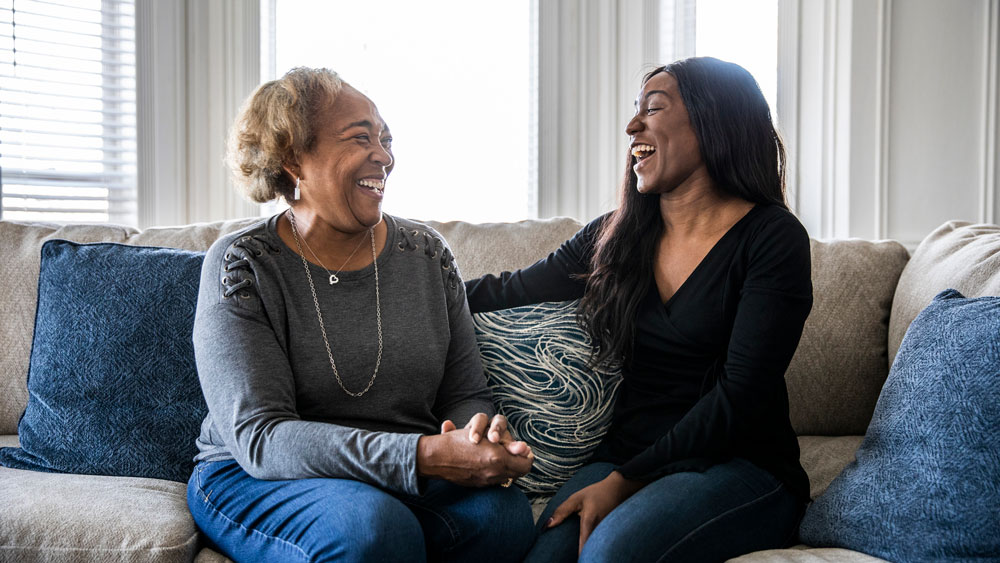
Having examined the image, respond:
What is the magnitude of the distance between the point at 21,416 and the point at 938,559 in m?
1.91

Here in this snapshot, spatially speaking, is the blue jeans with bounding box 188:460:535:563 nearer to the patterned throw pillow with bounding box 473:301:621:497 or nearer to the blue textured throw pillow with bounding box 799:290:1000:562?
the patterned throw pillow with bounding box 473:301:621:497

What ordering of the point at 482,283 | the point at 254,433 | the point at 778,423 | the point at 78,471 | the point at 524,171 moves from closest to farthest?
1. the point at 254,433
2. the point at 778,423
3. the point at 78,471
4. the point at 482,283
5. the point at 524,171

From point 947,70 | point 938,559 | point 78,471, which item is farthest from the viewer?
point 947,70

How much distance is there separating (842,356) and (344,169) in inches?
47.8

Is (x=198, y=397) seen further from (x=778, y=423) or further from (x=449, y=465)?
(x=778, y=423)

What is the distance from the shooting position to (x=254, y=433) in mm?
1255

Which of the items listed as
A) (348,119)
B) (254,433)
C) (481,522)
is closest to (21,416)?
(254,433)

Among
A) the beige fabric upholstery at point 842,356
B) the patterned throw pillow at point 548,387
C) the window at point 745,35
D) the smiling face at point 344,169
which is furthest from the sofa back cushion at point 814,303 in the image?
the window at point 745,35

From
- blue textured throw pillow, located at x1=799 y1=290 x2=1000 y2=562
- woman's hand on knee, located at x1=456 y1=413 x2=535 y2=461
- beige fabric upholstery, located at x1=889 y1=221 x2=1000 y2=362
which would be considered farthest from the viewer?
beige fabric upholstery, located at x1=889 y1=221 x2=1000 y2=362

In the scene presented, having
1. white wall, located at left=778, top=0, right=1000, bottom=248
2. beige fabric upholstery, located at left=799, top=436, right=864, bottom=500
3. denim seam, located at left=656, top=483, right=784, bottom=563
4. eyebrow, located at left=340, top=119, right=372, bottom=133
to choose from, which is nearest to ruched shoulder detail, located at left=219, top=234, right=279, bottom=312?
eyebrow, located at left=340, top=119, right=372, bottom=133

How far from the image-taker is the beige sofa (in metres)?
1.32

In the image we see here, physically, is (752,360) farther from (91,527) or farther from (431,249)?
(91,527)

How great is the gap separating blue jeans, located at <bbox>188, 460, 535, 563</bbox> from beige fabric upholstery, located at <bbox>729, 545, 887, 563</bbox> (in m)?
0.38

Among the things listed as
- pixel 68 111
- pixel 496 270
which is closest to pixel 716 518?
pixel 496 270
